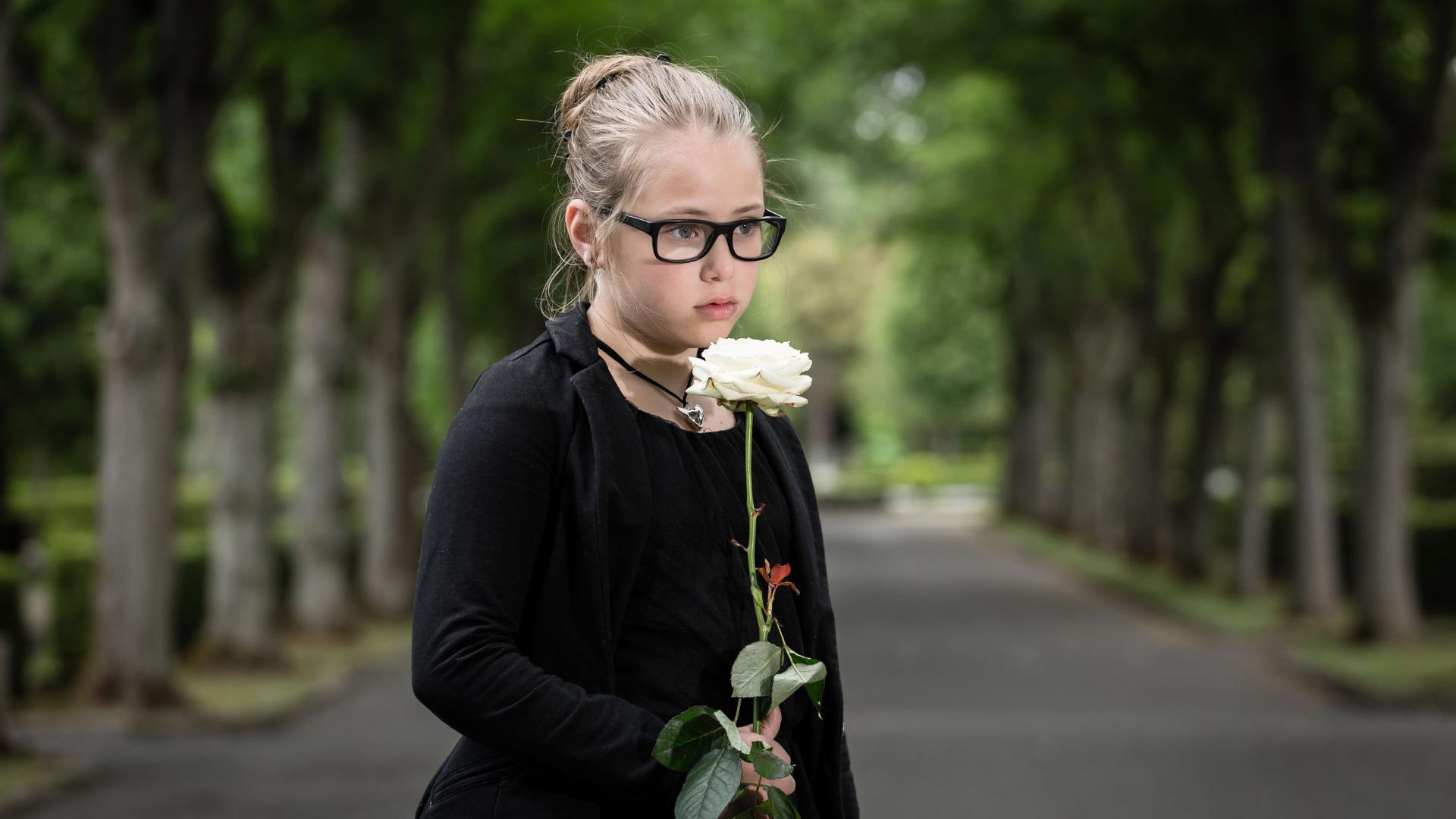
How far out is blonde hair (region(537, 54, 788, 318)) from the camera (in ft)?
7.50

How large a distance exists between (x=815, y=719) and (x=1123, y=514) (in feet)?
90.0

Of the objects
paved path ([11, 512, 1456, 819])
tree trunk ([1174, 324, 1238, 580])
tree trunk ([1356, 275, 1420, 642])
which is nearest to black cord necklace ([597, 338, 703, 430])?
paved path ([11, 512, 1456, 819])

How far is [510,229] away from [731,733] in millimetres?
24069

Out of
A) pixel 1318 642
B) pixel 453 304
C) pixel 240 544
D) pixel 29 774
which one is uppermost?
pixel 453 304

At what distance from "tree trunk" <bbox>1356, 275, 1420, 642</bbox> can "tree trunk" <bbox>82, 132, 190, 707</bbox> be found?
34.6ft

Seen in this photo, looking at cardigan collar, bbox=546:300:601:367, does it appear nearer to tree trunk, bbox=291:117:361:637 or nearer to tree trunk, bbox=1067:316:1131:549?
tree trunk, bbox=291:117:361:637

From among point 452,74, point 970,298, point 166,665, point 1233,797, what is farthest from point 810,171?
point 1233,797

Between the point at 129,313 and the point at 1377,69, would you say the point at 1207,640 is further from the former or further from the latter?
the point at 129,313

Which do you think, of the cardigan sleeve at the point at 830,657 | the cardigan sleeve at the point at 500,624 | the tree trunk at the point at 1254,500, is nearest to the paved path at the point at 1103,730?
the tree trunk at the point at 1254,500

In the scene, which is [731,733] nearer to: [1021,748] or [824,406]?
[1021,748]

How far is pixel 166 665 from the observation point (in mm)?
13008

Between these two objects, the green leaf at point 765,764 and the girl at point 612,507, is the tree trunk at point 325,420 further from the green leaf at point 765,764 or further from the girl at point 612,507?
the green leaf at point 765,764

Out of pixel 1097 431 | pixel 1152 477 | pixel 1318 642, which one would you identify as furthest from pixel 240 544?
pixel 1097 431

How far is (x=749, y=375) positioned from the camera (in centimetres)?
225
